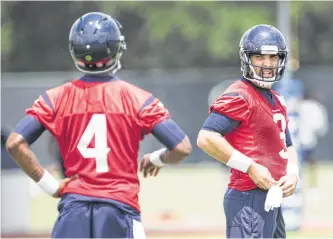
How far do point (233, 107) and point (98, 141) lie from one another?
929 millimetres

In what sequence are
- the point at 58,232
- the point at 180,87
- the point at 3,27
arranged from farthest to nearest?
the point at 3,27, the point at 180,87, the point at 58,232

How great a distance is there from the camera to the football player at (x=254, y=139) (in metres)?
6.45

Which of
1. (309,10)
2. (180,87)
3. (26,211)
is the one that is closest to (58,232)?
(26,211)

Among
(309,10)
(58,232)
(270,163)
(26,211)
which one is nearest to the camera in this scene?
(58,232)

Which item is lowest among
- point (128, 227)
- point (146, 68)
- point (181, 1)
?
point (146, 68)

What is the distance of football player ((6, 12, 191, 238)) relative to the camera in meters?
6.07

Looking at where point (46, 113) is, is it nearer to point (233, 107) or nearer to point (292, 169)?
point (233, 107)

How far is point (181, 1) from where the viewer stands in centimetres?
3672

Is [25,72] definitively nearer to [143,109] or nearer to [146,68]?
[146,68]

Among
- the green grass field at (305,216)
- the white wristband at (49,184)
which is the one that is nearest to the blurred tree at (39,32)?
the green grass field at (305,216)

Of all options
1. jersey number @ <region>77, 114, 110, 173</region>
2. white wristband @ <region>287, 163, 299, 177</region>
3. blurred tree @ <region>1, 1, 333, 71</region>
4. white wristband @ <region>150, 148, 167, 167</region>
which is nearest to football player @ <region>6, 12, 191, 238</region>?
jersey number @ <region>77, 114, 110, 173</region>

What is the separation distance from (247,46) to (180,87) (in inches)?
854

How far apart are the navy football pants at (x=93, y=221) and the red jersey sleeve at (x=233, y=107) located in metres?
0.92

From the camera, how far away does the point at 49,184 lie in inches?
254
